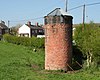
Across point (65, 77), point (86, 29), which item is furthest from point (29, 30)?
point (65, 77)

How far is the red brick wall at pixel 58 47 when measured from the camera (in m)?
26.1

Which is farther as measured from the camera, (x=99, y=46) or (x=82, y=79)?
(x=99, y=46)

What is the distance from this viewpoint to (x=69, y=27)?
26922 mm

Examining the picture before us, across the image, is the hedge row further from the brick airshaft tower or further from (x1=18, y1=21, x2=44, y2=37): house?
(x1=18, y1=21, x2=44, y2=37): house

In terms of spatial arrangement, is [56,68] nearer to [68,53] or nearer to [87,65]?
[68,53]

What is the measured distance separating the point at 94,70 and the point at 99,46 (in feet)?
7.35

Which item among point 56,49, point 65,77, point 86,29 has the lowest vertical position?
point 65,77

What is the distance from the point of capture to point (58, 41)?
2617cm

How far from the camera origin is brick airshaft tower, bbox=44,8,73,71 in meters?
26.1

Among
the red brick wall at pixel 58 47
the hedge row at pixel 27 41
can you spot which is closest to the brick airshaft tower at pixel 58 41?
the red brick wall at pixel 58 47

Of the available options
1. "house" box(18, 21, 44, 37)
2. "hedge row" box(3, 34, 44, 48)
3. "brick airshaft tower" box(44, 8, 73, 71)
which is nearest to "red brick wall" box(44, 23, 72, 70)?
"brick airshaft tower" box(44, 8, 73, 71)

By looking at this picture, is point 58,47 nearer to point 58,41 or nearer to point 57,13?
point 58,41

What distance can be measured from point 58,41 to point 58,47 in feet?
1.79

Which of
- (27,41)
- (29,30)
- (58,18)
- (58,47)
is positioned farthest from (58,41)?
(29,30)
